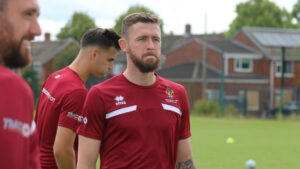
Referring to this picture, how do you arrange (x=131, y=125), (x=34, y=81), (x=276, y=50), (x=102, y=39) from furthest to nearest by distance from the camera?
(x=276, y=50) → (x=34, y=81) → (x=102, y=39) → (x=131, y=125)

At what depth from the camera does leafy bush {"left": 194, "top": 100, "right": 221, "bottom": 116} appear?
31.0m

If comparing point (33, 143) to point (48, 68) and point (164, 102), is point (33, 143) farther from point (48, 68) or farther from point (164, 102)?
point (48, 68)

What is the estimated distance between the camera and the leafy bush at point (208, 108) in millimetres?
30953

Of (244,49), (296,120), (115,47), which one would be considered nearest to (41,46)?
(244,49)

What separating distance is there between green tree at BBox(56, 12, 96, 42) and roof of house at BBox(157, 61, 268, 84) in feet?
84.3

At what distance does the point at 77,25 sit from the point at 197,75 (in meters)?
32.2

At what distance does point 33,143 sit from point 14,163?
241mm

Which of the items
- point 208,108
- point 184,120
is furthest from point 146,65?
point 208,108

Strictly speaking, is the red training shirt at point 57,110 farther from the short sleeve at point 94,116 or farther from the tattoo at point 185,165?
the tattoo at point 185,165

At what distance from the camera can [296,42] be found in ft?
177

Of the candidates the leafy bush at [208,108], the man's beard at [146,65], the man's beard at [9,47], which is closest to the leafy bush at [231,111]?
the leafy bush at [208,108]

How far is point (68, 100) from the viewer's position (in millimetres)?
4270

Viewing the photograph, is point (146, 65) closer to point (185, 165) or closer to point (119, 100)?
point (119, 100)

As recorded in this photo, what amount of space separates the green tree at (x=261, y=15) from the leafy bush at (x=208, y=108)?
43.5m
